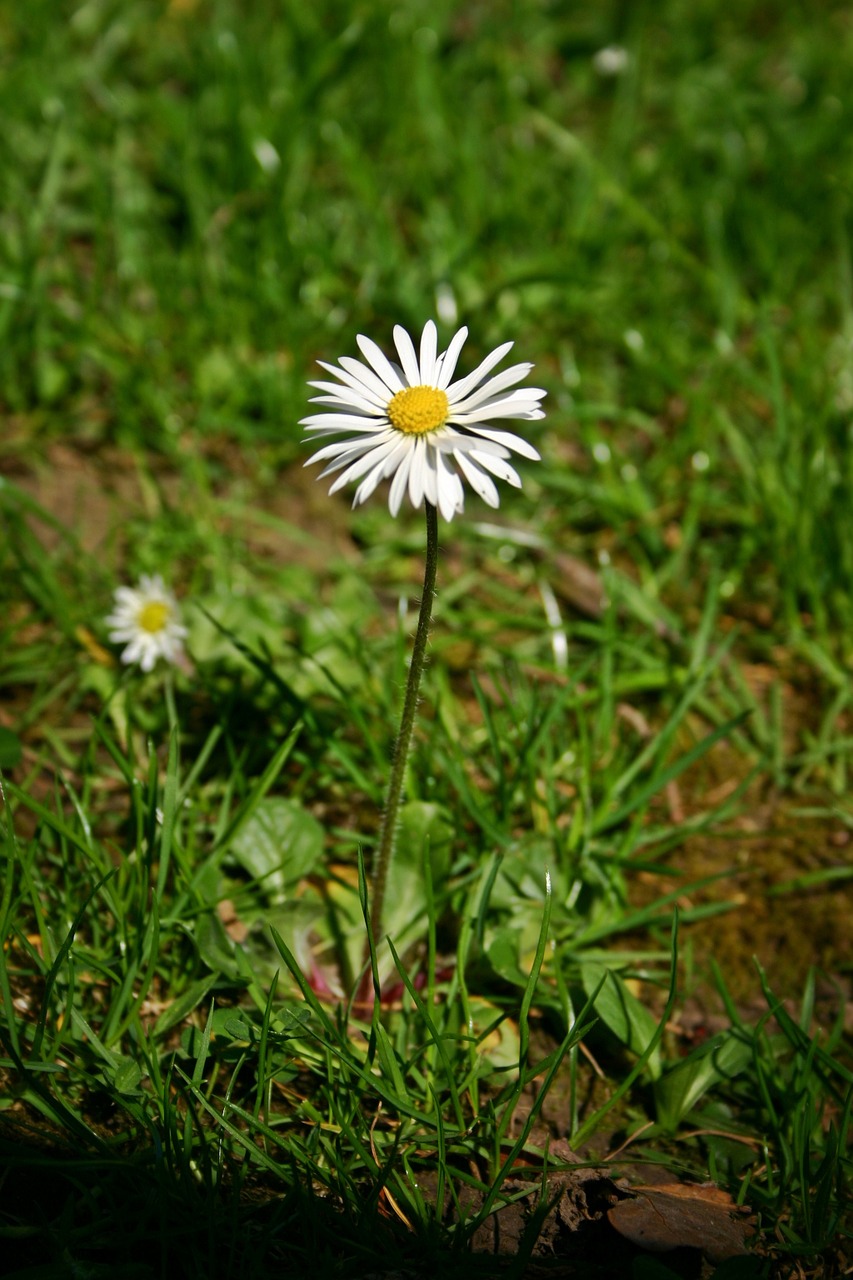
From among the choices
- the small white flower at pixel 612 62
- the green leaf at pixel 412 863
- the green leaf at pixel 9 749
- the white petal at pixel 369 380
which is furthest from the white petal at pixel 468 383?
the small white flower at pixel 612 62

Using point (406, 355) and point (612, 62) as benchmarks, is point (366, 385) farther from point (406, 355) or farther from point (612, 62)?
point (612, 62)

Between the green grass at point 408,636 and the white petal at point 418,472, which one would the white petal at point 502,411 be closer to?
the white petal at point 418,472

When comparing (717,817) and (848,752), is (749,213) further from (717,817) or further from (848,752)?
(717,817)

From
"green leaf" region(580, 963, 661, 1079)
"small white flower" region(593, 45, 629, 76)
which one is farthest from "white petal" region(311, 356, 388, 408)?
"small white flower" region(593, 45, 629, 76)

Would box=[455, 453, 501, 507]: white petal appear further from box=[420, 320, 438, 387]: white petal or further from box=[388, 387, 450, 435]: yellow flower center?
box=[420, 320, 438, 387]: white petal

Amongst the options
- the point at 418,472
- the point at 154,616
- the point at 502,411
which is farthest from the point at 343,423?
the point at 154,616

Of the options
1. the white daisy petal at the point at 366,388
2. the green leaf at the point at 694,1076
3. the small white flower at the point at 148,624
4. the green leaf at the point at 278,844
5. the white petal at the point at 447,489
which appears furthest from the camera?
the small white flower at the point at 148,624

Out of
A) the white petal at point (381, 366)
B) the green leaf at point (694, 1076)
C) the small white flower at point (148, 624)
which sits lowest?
the green leaf at point (694, 1076)
